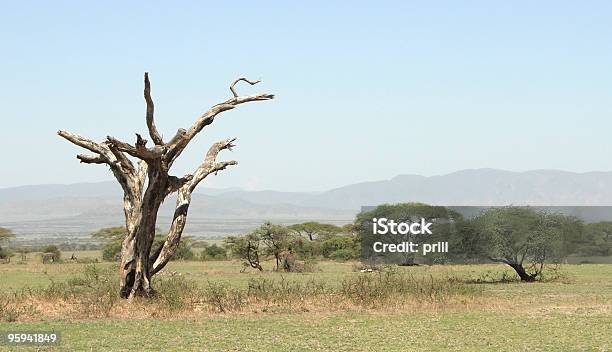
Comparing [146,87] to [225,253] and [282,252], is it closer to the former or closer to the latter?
[282,252]

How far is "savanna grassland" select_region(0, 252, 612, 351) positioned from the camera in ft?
60.5

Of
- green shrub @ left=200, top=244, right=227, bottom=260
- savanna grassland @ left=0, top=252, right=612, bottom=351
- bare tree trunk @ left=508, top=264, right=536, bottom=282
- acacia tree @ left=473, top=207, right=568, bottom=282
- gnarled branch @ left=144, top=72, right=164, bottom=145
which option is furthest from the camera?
green shrub @ left=200, top=244, right=227, bottom=260

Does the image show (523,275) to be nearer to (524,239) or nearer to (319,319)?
(524,239)

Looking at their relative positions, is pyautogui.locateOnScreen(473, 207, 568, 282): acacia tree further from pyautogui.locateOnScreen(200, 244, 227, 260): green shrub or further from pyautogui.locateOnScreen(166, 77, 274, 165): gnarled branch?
pyautogui.locateOnScreen(200, 244, 227, 260): green shrub

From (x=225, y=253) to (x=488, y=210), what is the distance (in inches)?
1422

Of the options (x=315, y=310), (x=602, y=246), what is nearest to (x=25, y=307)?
(x=315, y=310)

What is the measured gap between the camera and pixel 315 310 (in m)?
24.4

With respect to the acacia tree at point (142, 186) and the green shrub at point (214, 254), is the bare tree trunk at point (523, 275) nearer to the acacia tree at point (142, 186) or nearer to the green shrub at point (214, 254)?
the acacia tree at point (142, 186)

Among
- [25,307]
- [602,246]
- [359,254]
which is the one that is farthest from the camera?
[359,254]

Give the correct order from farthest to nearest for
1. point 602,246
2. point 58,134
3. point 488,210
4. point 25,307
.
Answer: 1. point 602,246
2. point 488,210
3. point 58,134
4. point 25,307

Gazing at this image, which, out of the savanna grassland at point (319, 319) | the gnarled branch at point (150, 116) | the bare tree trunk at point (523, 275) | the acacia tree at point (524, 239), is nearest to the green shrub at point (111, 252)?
the acacia tree at point (524, 239)

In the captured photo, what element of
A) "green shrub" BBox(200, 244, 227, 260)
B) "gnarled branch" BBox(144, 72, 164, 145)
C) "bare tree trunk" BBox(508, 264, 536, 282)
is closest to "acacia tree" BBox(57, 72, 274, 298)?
"gnarled branch" BBox(144, 72, 164, 145)

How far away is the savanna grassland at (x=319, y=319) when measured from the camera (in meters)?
18.5

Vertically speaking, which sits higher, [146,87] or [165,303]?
[146,87]
